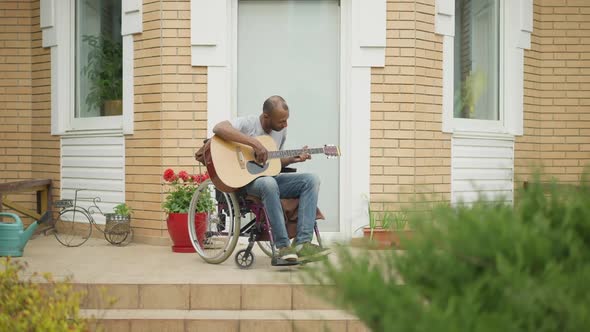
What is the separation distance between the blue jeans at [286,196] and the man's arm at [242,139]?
16 centimetres

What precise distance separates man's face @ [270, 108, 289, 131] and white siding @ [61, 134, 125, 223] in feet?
8.65

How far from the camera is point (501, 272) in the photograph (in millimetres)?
1939

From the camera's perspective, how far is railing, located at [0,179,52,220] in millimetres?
8500

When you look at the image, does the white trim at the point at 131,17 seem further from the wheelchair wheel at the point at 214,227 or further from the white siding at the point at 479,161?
the white siding at the point at 479,161

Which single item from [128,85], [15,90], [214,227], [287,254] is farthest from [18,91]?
[287,254]

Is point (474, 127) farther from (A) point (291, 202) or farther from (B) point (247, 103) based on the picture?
(A) point (291, 202)

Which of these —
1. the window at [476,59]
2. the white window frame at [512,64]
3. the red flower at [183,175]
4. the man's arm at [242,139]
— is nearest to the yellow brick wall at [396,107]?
the window at [476,59]

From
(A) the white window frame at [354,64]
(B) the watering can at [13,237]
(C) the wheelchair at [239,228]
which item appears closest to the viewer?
(C) the wheelchair at [239,228]

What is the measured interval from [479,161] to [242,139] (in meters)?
3.33

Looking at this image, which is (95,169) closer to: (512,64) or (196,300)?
(196,300)

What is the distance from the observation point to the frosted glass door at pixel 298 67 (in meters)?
8.41

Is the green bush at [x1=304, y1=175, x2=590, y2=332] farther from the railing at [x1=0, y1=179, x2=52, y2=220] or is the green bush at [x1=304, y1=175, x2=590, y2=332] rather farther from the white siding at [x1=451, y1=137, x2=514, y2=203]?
the railing at [x1=0, y1=179, x2=52, y2=220]

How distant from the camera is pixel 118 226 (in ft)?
27.3

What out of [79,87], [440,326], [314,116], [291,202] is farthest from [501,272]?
[79,87]
